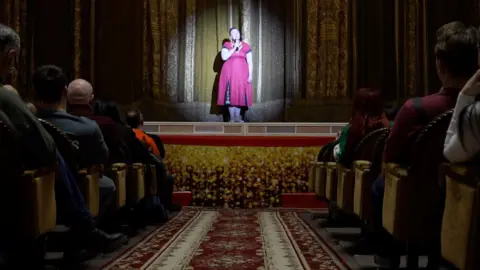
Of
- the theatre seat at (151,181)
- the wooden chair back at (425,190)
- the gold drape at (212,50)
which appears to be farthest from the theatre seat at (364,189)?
the gold drape at (212,50)

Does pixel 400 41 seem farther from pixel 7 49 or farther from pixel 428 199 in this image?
pixel 7 49

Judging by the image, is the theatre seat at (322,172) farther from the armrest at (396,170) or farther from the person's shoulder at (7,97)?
the person's shoulder at (7,97)

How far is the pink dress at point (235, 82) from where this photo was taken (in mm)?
9367

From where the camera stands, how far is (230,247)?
12.3 feet

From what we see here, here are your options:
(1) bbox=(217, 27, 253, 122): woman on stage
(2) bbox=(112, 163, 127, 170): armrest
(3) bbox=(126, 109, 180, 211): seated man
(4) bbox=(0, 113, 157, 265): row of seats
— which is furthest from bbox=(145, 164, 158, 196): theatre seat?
(1) bbox=(217, 27, 253, 122): woman on stage

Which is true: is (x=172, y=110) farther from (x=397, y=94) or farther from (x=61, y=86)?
(x=61, y=86)

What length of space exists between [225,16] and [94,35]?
2.13 metres

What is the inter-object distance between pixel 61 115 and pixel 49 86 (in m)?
0.15

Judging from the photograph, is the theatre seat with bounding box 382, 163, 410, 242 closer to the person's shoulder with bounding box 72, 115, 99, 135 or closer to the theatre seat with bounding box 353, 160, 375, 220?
the theatre seat with bounding box 353, 160, 375, 220

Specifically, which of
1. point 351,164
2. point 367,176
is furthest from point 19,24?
point 367,176

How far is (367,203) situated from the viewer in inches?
124

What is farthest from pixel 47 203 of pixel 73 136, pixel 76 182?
pixel 73 136

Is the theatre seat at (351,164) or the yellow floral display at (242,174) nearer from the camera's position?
the theatre seat at (351,164)

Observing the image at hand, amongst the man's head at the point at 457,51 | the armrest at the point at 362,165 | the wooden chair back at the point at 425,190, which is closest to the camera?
the man's head at the point at 457,51
